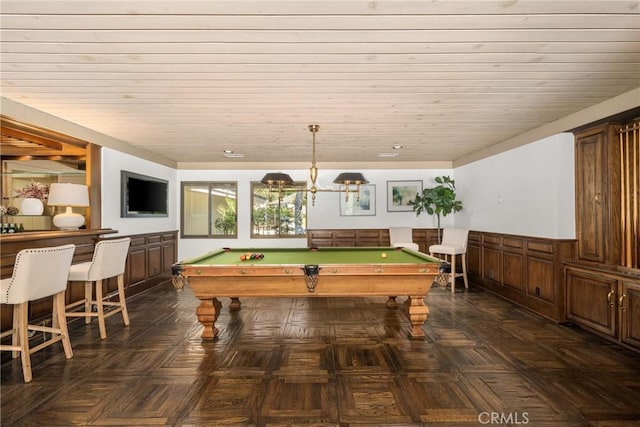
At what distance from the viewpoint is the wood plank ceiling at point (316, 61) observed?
1863mm

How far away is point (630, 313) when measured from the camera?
10.0ft

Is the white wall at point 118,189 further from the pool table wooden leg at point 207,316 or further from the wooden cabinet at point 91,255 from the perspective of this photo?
the pool table wooden leg at point 207,316

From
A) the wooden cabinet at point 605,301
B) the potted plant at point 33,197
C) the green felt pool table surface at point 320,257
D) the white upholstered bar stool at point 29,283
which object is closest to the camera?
the white upholstered bar stool at point 29,283

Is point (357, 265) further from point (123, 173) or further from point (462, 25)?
point (123, 173)

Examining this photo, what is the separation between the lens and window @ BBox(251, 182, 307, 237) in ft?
23.5

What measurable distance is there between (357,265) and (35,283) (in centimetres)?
269

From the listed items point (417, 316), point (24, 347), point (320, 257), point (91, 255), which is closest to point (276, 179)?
point (320, 257)

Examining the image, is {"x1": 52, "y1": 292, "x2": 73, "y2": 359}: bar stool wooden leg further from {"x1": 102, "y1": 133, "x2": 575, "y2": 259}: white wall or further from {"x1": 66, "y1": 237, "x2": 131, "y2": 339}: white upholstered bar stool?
{"x1": 102, "y1": 133, "x2": 575, "y2": 259}: white wall

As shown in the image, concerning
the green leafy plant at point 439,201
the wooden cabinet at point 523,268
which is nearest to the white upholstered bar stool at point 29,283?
the wooden cabinet at point 523,268

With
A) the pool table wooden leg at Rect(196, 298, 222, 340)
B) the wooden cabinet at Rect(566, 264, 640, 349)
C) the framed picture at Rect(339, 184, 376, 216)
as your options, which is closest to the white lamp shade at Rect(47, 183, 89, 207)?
the pool table wooden leg at Rect(196, 298, 222, 340)

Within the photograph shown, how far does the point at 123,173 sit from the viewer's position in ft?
16.7

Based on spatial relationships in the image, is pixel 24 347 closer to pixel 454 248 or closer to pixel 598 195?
pixel 454 248

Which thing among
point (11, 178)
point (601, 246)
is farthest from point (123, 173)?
point (601, 246)

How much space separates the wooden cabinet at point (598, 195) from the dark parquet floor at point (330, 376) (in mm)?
913
